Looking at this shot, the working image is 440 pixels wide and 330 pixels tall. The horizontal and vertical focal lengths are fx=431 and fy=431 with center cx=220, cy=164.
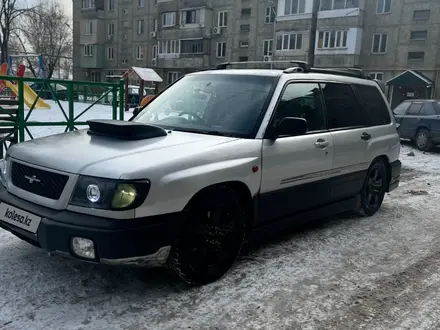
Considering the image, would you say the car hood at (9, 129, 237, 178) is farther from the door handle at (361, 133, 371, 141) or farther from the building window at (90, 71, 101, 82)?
the building window at (90, 71, 101, 82)

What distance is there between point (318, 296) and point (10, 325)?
86.9 inches

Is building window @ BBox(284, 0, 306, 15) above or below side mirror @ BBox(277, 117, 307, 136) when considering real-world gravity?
above

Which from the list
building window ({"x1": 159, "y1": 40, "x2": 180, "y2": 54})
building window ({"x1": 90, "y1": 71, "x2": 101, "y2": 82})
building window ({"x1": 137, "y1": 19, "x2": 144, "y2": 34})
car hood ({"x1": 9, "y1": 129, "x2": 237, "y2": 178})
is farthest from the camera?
building window ({"x1": 90, "y1": 71, "x2": 101, "y2": 82})

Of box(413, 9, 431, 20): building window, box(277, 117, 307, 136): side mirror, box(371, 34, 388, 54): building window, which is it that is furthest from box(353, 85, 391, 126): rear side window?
box(371, 34, 388, 54): building window

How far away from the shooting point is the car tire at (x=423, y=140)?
1304 centimetres

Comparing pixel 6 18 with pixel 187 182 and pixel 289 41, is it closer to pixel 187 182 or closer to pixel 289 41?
pixel 289 41

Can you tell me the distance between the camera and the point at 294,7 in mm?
37562

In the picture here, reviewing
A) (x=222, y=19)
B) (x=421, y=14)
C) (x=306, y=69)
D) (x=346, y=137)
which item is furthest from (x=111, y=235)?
(x=222, y=19)

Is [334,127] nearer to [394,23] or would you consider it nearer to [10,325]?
[10,325]

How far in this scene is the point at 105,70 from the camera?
56062 mm

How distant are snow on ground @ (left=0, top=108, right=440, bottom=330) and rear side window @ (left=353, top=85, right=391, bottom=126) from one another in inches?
64.8

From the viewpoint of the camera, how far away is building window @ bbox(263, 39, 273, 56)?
4088cm

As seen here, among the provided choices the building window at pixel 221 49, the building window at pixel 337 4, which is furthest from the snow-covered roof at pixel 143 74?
the building window at pixel 221 49

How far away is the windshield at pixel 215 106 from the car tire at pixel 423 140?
1059cm
